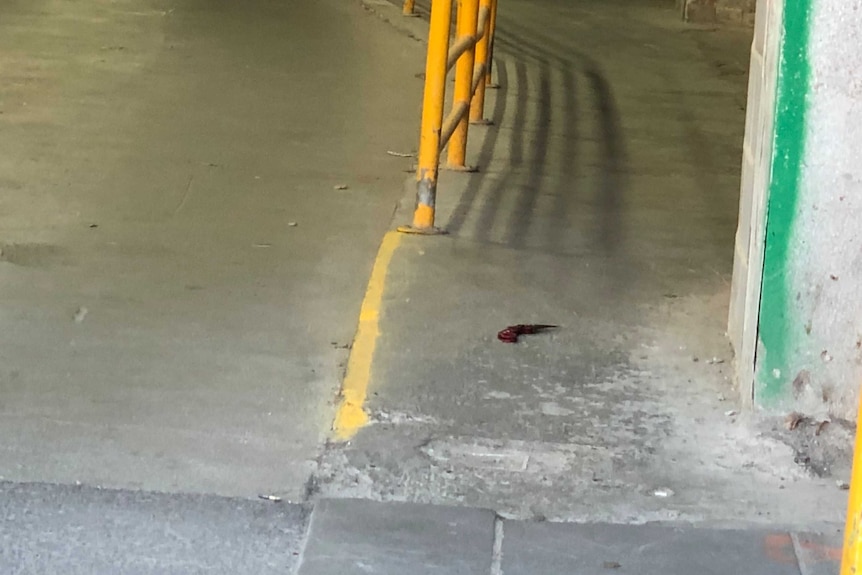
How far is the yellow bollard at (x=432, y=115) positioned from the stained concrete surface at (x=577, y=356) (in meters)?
0.15

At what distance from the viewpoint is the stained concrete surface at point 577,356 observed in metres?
2.97

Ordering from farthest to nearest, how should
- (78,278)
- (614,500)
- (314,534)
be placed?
(78,278) < (614,500) < (314,534)

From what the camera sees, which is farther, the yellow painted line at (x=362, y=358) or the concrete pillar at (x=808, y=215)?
the yellow painted line at (x=362, y=358)

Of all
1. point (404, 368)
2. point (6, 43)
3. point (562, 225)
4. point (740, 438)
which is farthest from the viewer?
point (6, 43)

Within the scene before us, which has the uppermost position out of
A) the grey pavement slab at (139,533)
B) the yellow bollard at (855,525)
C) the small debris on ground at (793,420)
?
the yellow bollard at (855,525)

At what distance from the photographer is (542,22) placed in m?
11.5

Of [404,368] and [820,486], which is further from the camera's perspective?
[404,368]

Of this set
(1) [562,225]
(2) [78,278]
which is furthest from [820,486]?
(2) [78,278]

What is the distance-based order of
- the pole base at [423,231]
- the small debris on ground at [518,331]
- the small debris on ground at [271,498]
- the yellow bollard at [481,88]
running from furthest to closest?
the yellow bollard at [481,88], the pole base at [423,231], the small debris on ground at [518,331], the small debris on ground at [271,498]

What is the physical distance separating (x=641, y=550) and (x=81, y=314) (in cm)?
213

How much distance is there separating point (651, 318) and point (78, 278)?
80.1 inches

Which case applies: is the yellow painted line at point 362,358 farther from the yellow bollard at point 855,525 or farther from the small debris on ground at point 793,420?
the yellow bollard at point 855,525

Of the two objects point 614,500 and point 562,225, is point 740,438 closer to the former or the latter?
point 614,500

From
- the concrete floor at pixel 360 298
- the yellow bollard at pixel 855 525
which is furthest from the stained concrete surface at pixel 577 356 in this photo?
the yellow bollard at pixel 855 525
